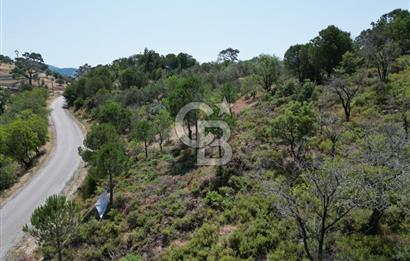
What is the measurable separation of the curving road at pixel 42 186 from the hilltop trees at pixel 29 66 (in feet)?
259

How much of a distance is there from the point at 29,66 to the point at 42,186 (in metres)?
121

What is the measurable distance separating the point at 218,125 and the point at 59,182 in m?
18.7

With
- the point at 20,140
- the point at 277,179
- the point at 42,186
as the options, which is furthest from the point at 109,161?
the point at 20,140

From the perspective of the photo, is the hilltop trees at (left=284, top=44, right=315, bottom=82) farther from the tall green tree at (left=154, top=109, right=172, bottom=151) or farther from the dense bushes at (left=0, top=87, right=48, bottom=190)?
the dense bushes at (left=0, top=87, right=48, bottom=190)

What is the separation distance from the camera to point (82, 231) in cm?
2073

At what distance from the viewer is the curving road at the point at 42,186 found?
24.2 metres

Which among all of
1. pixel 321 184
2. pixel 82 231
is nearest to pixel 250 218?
pixel 321 184

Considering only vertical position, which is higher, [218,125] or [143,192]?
[218,125]

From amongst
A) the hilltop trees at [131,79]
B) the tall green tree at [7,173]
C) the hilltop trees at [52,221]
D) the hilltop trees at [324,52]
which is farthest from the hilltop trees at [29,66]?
the hilltop trees at [52,221]

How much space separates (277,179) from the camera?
67.4 ft

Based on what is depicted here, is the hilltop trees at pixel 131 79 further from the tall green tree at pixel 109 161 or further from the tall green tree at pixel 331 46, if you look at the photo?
the tall green tree at pixel 109 161

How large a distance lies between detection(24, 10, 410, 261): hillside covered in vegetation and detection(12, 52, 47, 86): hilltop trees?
9330 centimetres

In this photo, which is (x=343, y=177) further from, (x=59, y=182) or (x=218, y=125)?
(x=59, y=182)

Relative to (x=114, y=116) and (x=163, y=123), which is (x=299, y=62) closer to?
(x=163, y=123)
